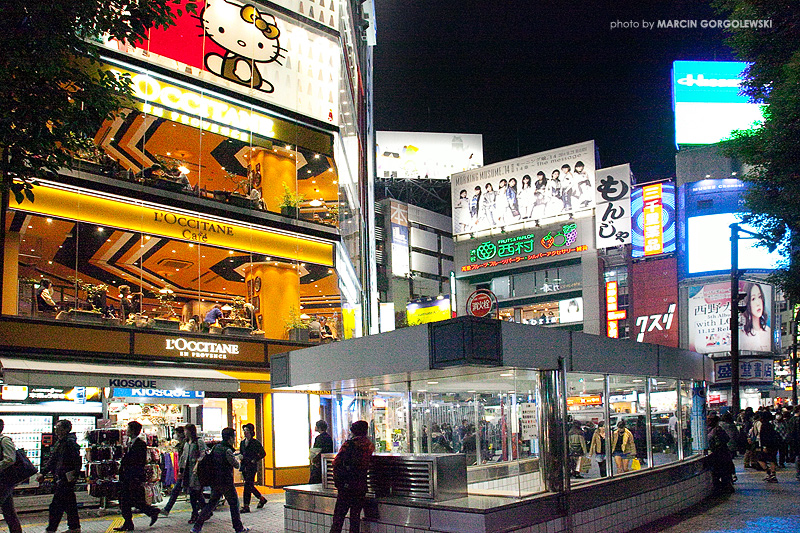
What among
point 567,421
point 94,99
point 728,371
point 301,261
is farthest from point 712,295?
point 94,99

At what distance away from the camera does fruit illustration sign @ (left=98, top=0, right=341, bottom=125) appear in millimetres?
18859

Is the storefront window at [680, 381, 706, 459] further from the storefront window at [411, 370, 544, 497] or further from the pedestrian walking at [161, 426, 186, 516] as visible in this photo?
the pedestrian walking at [161, 426, 186, 516]

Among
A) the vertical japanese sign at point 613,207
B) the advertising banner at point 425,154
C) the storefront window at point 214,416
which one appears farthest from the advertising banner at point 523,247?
the storefront window at point 214,416

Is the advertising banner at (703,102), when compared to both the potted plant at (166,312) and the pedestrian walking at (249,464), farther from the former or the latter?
the pedestrian walking at (249,464)

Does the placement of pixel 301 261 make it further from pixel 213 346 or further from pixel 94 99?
pixel 94 99

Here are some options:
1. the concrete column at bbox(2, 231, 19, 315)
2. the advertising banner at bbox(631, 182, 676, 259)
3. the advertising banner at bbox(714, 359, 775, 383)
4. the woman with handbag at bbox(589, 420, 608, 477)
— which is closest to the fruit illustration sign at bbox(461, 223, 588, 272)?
the advertising banner at bbox(631, 182, 676, 259)

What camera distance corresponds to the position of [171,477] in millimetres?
15602

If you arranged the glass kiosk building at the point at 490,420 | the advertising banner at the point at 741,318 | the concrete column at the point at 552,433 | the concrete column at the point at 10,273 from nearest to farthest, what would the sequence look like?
1. the glass kiosk building at the point at 490,420
2. the concrete column at the point at 552,433
3. the concrete column at the point at 10,273
4. the advertising banner at the point at 741,318

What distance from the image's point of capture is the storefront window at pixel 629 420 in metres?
11.0

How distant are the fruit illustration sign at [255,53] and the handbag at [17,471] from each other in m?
10.8

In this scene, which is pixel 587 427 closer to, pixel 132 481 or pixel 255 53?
pixel 132 481

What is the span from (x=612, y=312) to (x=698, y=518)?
3678cm

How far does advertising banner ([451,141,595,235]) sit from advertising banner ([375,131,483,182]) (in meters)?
4.04

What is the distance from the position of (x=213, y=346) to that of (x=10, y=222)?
529 centimetres
